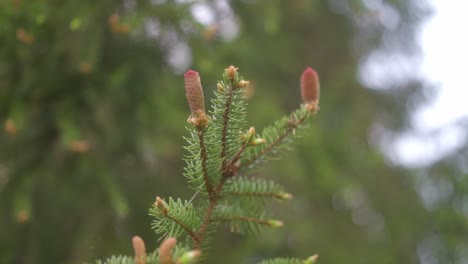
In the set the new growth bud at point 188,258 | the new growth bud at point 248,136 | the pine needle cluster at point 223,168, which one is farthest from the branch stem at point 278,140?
the new growth bud at point 188,258

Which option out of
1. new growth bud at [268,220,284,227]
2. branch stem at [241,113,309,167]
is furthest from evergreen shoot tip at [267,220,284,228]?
branch stem at [241,113,309,167]

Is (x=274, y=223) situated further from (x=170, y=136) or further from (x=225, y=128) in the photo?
(x=170, y=136)

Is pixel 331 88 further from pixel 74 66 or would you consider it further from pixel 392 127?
pixel 74 66

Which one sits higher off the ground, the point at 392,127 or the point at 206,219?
the point at 392,127

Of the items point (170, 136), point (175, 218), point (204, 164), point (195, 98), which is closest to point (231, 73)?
point (195, 98)

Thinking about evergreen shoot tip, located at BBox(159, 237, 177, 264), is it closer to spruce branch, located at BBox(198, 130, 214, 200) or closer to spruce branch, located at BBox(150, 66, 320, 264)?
spruce branch, located at BBox(150, 66, 320, 264)

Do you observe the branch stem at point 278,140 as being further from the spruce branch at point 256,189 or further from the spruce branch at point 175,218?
the spruce branch at point 175,218

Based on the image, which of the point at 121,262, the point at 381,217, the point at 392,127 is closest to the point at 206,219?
the point at 121,262
